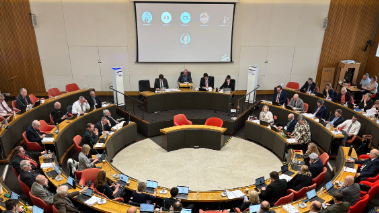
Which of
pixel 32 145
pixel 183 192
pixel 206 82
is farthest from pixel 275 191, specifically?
pixel 206 82

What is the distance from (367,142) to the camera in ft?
24.1

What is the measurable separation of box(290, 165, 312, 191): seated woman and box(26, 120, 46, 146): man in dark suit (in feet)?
21.2

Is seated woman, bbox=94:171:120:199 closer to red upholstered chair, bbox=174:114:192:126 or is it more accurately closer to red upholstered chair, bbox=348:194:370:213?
red upholstered chair, bbox=174:114:192:126

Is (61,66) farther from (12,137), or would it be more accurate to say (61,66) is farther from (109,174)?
(109,174)

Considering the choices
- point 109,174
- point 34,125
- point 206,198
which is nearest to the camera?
point 206,198

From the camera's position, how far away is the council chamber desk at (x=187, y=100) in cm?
1029

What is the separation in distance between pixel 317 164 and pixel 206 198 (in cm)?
272

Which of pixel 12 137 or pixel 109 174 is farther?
pixel 12 137

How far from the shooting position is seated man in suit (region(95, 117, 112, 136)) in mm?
7844

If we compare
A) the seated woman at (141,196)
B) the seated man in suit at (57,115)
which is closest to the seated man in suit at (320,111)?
the seated woman at (141,196)

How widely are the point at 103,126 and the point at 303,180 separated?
18.6 ft

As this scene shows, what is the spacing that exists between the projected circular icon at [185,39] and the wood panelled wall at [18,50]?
6.40 meters

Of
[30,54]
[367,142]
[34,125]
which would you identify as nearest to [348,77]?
[367,142]

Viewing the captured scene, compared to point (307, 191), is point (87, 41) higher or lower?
Answer: higher
